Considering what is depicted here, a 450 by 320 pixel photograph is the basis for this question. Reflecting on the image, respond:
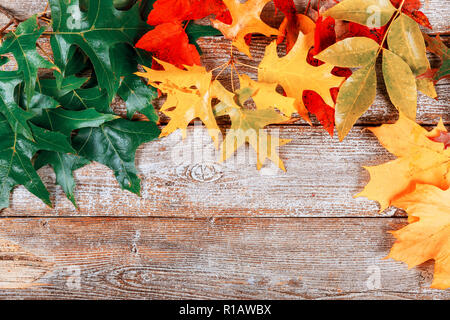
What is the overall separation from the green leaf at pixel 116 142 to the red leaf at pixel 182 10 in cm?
22

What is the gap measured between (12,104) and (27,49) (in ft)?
0.40

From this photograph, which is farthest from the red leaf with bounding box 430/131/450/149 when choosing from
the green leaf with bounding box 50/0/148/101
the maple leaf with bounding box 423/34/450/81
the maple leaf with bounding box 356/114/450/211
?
the green leaf with bounding box 50/0/148/101

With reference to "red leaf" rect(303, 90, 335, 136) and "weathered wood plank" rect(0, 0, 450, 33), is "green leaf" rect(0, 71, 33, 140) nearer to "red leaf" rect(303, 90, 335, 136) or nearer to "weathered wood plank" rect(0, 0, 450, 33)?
"weathered wood plank" rect(0, 0, 450, 33)

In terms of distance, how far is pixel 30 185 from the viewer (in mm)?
723

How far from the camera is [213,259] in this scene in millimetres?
761

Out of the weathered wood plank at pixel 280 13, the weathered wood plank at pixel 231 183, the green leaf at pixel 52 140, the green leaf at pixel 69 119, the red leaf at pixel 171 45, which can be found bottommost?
the weathered wood plank at pixel 231 183

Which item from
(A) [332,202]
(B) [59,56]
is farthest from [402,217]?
(B) [59,56]

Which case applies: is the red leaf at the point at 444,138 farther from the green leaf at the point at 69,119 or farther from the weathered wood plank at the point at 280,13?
the green leaf at the point at 69,119

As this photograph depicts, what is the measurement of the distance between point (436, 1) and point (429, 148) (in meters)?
0.33

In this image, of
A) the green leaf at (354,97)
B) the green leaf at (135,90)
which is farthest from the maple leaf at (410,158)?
the green leaf at (135,90)

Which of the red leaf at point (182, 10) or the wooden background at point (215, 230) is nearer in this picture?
the red leaf at point (182, 10)

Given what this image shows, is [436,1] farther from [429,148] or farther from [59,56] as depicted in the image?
[59,56]

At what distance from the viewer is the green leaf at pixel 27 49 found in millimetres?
618

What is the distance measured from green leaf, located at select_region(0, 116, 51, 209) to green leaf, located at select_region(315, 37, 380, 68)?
626 mm
